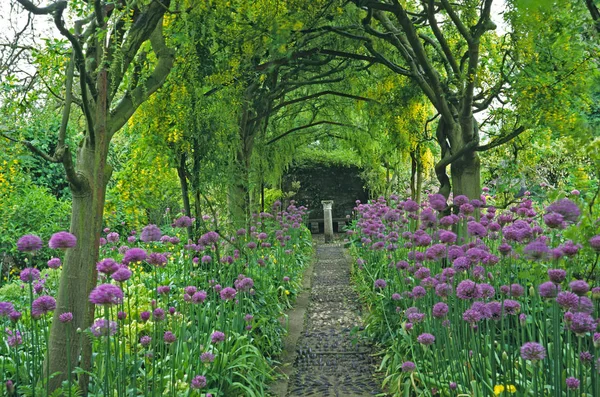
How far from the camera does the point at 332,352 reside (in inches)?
188

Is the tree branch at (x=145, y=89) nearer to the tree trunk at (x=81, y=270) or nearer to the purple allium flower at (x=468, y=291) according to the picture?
the tree trunk at (x=81, y=270)

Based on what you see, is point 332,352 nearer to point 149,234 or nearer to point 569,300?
point 149,234

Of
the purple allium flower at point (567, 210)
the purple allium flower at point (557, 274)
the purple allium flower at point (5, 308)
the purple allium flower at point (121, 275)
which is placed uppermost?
the purple allium flower at point (567, 210)

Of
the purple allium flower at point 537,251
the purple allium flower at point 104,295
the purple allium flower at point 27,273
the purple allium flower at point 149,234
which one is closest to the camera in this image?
the purple allium flower at point 104,295

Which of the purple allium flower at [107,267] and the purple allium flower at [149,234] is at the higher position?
the purple allium flower at [149,234]

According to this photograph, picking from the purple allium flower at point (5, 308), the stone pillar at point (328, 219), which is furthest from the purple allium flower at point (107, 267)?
the stone pillar at point (328, 219)

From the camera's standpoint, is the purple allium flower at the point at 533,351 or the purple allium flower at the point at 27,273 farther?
the purple allium flower at the point at 27,273

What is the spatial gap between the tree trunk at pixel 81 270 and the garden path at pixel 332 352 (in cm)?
162

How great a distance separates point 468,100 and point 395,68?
3.21 ft

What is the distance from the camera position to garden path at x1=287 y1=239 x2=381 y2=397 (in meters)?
3.92

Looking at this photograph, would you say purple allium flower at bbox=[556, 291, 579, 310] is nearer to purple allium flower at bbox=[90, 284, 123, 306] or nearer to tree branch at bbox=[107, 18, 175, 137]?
purple allium flower at bbox=[90, 284, 123, 306]

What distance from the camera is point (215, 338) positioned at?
2.81 meters

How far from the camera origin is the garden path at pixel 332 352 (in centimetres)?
392

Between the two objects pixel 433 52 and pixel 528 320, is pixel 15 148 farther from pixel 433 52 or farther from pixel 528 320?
pixel 433 52
